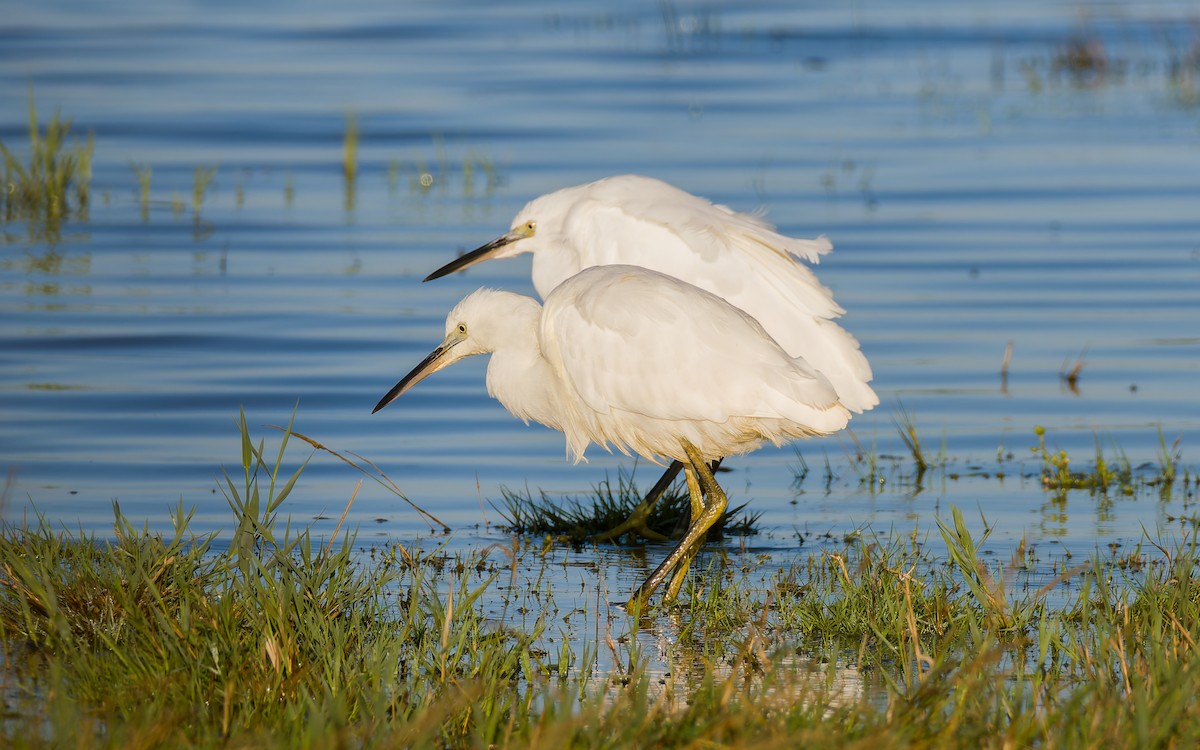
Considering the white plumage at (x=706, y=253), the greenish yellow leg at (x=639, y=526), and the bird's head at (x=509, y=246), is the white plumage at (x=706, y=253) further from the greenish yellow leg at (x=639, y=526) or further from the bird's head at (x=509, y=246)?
the greenish yellow leg at (x=639, y=526)

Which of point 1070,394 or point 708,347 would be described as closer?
point 708,347

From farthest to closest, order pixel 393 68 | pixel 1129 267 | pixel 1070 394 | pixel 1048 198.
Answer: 1. pixel 393 68
2. pixel 1048 198
3. pixel 1129 267
4. pixel 1070 394

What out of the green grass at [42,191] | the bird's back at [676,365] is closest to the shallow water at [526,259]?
the green grass at [42,191]

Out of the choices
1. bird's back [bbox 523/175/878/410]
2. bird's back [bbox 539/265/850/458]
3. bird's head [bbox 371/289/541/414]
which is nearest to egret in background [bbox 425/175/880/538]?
bird's back [bbox 523/175/878/410]

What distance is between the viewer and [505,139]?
16.8 m

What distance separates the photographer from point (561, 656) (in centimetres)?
465

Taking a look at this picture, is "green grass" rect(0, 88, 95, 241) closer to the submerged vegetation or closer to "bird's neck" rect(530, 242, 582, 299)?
"bird's neck" rect(530, 242, 582, 299)

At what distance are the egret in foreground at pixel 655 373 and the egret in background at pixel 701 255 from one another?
56 centimetres

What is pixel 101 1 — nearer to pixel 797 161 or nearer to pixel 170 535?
pixel 797 161

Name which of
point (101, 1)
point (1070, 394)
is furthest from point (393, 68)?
point (1070, 394)

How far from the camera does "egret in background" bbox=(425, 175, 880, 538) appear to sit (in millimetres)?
6703

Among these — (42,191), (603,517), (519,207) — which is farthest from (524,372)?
(42,191)

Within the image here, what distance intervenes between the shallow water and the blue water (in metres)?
0.04

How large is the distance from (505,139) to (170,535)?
10.8 m
